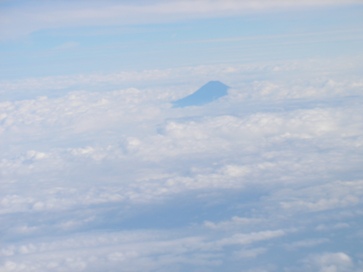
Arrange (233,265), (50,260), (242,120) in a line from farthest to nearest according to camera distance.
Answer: (242,120) → (50,260) → (233,265)

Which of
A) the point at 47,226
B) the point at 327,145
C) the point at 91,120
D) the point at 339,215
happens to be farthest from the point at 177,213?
the point at 91,120

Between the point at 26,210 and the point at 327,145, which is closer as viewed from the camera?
the point at 26,210

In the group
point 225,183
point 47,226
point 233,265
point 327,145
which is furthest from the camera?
point 327,145

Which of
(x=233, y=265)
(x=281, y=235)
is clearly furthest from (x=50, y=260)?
(x=281, y=235)

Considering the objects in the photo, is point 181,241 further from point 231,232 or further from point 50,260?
point 50,260

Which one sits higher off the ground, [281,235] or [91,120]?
[281,235]

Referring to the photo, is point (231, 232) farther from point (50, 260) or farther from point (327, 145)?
point (327, 145)

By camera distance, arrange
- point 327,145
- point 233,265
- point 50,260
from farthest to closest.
Answer: 1. point 327,145
2. point 50,260
3. point 233,265
